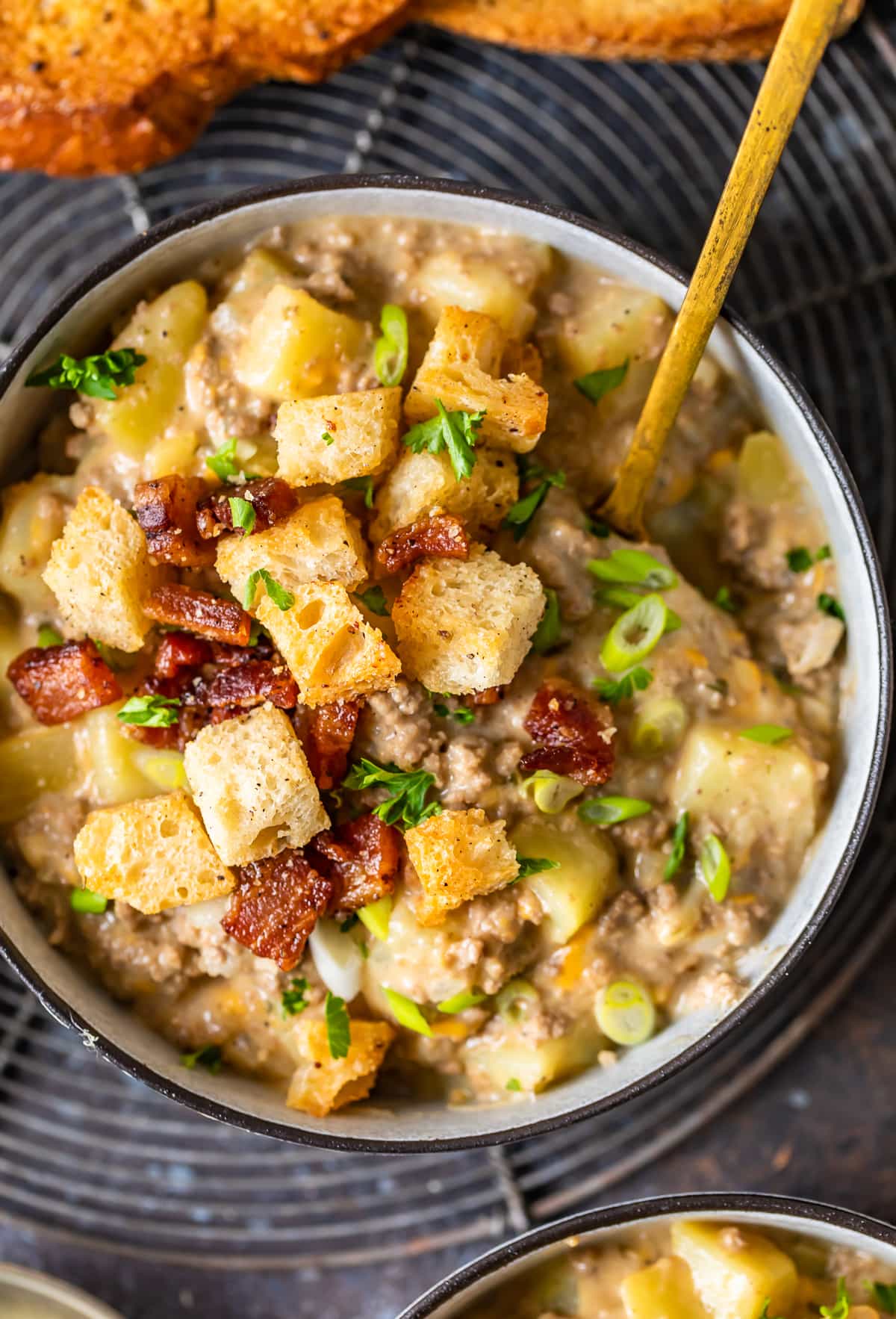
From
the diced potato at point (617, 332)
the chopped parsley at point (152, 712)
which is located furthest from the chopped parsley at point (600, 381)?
the chopped parsley at point (152, 712)

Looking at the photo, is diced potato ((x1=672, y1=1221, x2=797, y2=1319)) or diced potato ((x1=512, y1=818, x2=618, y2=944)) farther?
diced potato ((x1=672, y1=1221, x2=797, y2=1319))

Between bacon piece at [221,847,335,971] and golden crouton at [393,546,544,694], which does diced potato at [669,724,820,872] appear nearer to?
golden crouton at [393,546,544,694]

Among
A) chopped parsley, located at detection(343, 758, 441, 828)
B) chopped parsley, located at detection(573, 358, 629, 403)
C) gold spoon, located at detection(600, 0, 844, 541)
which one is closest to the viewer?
gold spoon, located at detection(600, 0, 844, 541)

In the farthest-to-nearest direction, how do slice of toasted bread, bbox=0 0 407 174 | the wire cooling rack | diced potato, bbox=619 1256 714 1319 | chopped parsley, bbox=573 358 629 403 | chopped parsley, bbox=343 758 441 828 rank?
the wire cooling rack, slice of toasted bread, bbox=0 0 407 174, diced potato, bbox=619 1256 714 1319, chopped parsley, bbox=573 358 629 403, chopped parsley, bbox=343 758 441 828

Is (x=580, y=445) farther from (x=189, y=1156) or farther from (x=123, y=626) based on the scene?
(x=189, y=1156)

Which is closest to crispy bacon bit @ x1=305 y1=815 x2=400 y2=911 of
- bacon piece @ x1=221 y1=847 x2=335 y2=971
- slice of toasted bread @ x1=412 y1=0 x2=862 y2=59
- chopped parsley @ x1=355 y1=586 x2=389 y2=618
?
bacon piece @ x1=221 y1=847 x2=335 y2=971

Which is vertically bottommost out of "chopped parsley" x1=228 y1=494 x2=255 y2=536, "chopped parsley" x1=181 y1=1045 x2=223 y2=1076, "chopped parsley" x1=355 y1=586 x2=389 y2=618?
"chopped parsley" x1=181 y1=1045 x2=223 y2=1076

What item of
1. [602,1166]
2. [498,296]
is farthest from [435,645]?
[602,1166]

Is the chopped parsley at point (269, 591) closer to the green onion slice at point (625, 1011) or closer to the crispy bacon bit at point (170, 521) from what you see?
the crispy bacon bit at point (170, 521)
